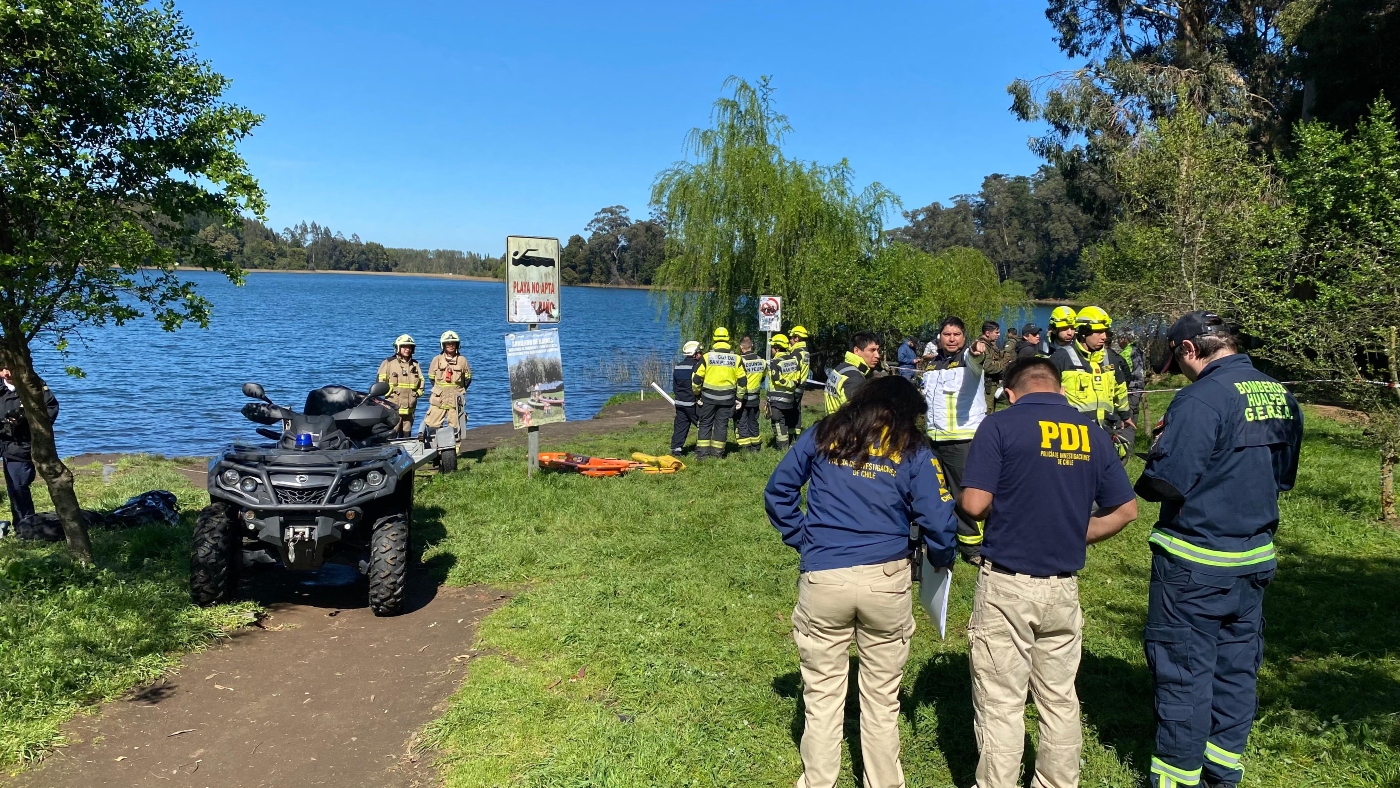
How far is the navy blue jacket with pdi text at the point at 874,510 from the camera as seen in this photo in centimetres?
350

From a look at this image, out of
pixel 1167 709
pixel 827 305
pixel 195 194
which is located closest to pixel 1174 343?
pixel 1167 709

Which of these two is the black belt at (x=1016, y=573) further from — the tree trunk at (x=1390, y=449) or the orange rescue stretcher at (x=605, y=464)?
the orange rescue stretcher at (x=605, y=464)

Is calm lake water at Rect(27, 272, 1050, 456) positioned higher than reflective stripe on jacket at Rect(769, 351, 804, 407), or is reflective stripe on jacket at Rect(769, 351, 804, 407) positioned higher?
reflective stripe on jacket at Rect(769, 351, 804, 407)

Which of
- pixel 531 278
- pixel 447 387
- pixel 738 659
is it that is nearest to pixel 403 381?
pixel 447 387

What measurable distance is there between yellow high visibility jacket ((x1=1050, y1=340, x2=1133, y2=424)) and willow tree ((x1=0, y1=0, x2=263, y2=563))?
Answer: 638cm

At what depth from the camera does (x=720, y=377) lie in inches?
461

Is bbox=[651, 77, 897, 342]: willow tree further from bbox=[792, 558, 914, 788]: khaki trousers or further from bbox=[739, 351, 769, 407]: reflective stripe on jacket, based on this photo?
bbox=[792, 558, 914, 788]: khaki trousers

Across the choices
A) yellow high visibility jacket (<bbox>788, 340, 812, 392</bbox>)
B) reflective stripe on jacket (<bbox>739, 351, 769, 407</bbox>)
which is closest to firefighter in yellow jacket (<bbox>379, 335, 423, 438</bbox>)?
reflective stripe on jacket (<bbox>739, 351, 769, 407</bbox>)

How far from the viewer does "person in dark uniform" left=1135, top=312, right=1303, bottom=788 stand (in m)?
3.61

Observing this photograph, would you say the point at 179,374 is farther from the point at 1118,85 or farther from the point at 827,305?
the point at 1118,85

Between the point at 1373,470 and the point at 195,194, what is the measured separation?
500 inches

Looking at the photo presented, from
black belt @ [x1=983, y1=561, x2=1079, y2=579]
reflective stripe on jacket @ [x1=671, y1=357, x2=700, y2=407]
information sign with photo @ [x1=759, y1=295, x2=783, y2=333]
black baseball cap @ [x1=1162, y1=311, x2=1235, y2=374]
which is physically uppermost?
black baseball cap @ [x1=1162, y1=311, x2=1235, y2=374]

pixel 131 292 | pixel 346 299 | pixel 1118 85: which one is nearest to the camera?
pixel 131 292

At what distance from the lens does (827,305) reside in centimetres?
2223
